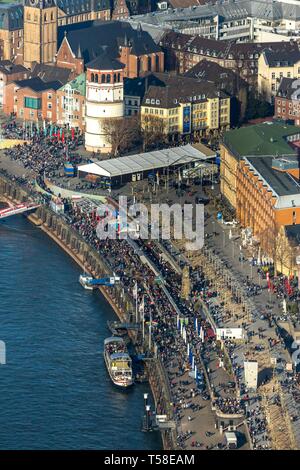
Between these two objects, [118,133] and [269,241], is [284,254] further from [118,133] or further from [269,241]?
[118,133]

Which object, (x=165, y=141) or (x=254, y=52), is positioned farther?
(x=254, y=52)

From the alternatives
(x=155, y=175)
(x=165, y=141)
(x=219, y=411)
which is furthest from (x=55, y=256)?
(x=219, y=411)

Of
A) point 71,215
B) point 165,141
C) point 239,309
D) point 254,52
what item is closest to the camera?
point 239,309

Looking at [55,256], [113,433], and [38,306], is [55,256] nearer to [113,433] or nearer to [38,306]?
[38,306]

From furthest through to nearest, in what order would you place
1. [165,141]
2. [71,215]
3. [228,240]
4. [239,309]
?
1. [165,141]
2. [71,215]
3. [228,240]
4. [239,309]

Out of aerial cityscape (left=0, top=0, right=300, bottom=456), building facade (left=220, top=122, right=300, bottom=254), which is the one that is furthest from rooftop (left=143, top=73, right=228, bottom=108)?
building facade (left=220, top=122, right=300, bottom=254)

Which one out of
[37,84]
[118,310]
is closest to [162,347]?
[118,310]
